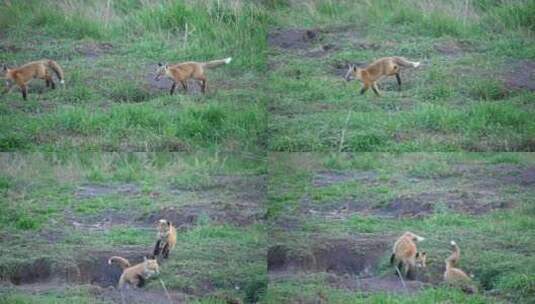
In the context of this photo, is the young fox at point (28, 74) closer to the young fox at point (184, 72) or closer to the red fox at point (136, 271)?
the young fox at point (184, 72)

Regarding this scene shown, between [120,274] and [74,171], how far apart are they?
686 mm

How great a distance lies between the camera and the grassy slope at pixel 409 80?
6.86 m

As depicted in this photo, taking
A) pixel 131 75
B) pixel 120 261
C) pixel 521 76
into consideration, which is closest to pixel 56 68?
pixel 131 75

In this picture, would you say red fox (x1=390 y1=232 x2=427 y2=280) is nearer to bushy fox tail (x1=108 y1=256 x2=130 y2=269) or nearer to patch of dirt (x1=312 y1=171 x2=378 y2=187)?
patch of dirt (x1=312 y1=171 x2=378 y2=187)

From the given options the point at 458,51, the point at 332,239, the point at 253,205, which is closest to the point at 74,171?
the point at 253,205

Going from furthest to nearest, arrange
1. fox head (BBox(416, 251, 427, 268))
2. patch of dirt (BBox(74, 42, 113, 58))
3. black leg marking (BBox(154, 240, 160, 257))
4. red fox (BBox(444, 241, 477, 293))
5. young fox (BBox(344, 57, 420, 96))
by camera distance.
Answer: patch of dirt (BBox(74, 42, 113, 58)), young fox (BBox(344, 57, 420, 96)), black leg marking (BBox(154, 240, 160, 257)), fox head (BBox(416, 251, 427, 268)), red fox (BBox(444, 241, 477, 293))

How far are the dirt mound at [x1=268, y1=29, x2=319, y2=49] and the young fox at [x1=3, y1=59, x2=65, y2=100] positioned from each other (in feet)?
4.38

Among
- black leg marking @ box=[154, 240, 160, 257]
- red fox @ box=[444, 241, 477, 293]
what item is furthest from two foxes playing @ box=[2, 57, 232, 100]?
red fox @ box=[444, 241, 477, 293]

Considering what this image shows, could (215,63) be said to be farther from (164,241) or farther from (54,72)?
(164,241)

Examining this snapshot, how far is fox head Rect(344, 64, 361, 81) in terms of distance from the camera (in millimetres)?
7035

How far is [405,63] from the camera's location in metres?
7.05

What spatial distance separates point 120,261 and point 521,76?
2.69 meters

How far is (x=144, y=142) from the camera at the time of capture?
22.7ft

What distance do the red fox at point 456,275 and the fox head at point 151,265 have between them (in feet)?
5.64
